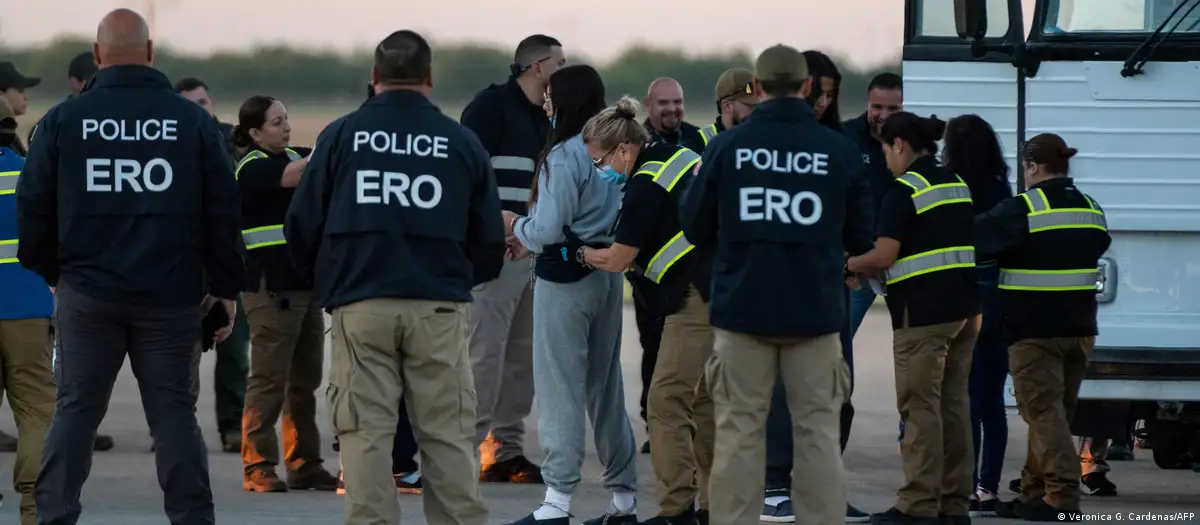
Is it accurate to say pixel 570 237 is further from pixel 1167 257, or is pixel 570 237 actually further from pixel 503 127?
pixel 1167 257

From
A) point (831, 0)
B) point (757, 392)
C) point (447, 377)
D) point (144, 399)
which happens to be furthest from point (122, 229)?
point (831, 0)

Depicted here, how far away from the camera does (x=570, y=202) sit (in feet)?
22.8

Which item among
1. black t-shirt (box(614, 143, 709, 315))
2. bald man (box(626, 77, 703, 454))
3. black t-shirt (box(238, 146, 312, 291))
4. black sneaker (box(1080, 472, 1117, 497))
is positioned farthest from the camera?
black sneaker (box(1080, 472, 1117, 497))

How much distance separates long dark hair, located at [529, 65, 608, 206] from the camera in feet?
23.2

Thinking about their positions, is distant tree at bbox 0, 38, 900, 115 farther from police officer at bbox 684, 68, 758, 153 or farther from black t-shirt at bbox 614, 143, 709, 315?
black t-shirt at bbox 614, 143, 709, 315

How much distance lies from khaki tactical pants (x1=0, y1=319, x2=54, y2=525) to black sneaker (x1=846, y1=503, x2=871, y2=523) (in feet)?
10.4

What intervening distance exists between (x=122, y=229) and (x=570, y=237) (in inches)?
→ 67.1

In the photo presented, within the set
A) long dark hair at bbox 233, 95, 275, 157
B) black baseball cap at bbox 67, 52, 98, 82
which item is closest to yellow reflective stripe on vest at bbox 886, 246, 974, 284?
long dark hair at bbox 233, 95, 275, 157

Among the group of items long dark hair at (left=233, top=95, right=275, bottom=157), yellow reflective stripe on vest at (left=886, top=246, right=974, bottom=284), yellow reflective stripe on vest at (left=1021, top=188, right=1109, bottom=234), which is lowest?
yellow reflective stripe on vest at (left=886, top=246, right=974, bottom=284)

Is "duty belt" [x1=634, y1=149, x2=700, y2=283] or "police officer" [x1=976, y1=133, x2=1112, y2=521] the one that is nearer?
"duty belt" [x1=634, y1=149, x2=700, y2=283]

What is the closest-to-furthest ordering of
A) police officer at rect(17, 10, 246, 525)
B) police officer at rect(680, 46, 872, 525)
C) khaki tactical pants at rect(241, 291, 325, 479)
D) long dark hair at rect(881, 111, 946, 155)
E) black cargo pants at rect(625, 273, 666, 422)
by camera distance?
Result: police officer at rect(680, 46, 872, 525)
police officer at rect(17, 10, 246, 525)
black cargo pants at rect(625, 273, 666, 422)
long dark hair at rect(881, 111, 946, 155)
khaki tactical pants at rect(241, 291, 325, 479)

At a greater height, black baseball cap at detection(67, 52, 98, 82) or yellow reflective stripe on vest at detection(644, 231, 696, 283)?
black baseball cap at detection(67, 52, 98, 82)

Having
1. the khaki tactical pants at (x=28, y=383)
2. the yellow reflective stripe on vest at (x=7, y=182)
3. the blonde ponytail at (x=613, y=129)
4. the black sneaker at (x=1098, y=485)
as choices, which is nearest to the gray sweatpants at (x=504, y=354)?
the blonde ponytail at (x=613, y=129)

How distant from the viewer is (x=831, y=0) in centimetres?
1168
